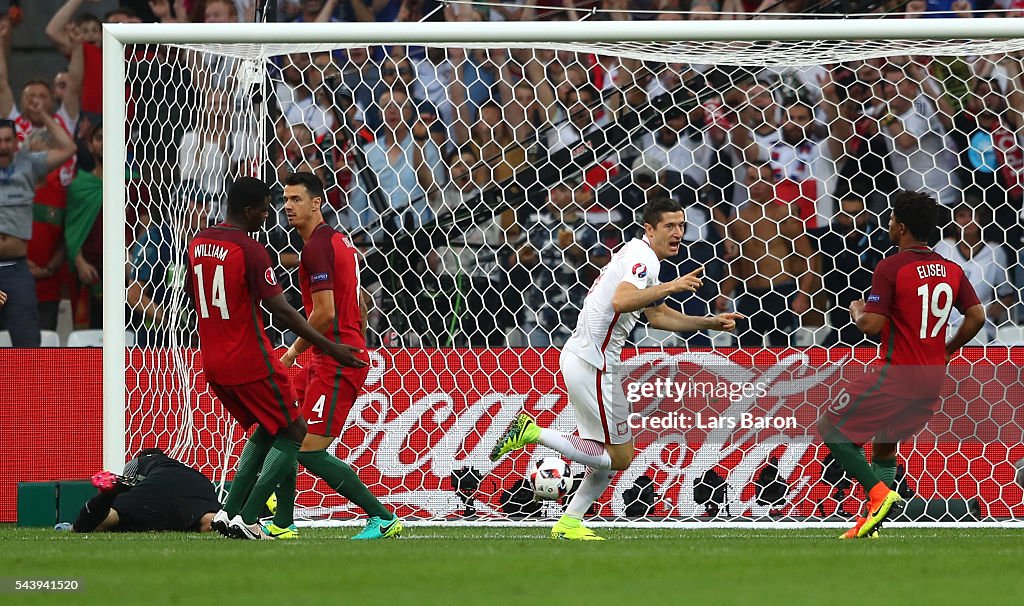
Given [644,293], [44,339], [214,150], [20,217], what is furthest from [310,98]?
[644,293]

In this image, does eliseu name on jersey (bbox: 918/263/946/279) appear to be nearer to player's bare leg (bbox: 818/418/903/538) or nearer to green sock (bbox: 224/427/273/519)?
player's bare leg (bbox: 818/418/903/538)

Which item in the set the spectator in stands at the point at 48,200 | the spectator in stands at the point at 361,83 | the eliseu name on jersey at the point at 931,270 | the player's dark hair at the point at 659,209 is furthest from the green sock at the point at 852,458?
the spectator in stands at the point at 48,200

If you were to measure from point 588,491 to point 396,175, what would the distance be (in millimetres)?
3595

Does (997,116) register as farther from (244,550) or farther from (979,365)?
(244,550)

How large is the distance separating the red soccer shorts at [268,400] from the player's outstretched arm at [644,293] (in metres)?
1.56

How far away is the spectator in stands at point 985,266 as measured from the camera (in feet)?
29.6

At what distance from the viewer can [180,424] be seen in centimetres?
847

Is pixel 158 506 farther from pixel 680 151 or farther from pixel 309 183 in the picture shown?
pixel 680 151

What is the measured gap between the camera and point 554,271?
943 centimetres

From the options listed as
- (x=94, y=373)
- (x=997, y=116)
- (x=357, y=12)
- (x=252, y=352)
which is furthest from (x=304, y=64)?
(x=997, y=116)

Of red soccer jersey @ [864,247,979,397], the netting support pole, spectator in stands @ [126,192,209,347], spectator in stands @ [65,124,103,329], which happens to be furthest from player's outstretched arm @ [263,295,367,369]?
spectator in stands @ [65,124,103,329]

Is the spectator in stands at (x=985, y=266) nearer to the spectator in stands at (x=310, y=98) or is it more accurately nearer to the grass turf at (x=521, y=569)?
the grass turf at (x=521, y=569)

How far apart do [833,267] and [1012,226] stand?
1176mm

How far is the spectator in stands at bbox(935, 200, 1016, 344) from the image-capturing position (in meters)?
9.02
